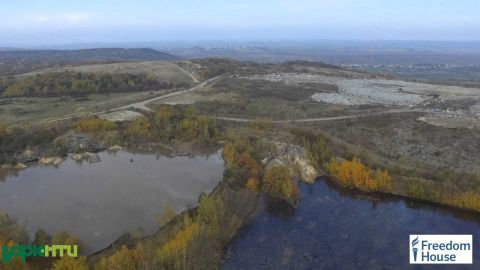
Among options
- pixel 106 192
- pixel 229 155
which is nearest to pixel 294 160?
pixel 229 155

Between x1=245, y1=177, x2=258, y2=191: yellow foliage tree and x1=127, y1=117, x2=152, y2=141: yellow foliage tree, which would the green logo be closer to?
x1=245, y1=177, x2=258, y2=191: yellow foliage tree

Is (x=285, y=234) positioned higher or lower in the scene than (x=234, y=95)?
lower

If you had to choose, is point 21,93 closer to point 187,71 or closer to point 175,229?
point 187,71

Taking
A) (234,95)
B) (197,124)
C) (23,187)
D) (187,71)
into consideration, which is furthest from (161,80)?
(23,187)

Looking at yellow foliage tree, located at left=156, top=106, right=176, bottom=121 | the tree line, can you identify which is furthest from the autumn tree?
the tree line

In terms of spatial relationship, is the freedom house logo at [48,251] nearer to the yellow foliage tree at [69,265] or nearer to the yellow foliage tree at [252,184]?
the yellow foliage tree at [69,265]

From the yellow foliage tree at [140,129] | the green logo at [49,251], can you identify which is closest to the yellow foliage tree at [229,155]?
the yellow foliage tree at [140,129]

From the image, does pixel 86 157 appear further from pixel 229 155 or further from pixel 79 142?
pixel 229 155
